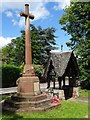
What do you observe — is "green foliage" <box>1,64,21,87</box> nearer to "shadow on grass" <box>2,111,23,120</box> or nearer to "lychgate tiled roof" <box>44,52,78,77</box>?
Result: "lychgate tiled roof" <box>44,52,78,77</box>

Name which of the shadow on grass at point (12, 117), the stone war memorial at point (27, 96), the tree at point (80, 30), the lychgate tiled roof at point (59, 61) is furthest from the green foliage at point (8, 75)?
the shadow on grass at point (12, 117)

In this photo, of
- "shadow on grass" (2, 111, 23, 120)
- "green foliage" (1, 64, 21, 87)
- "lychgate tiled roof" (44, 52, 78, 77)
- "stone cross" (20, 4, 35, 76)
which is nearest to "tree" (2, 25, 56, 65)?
"green foliage" (1, 64, 21, 87)

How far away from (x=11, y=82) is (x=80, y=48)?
48.1 feet

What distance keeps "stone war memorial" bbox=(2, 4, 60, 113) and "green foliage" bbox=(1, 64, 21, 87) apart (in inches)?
813

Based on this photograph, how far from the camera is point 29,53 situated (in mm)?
17234

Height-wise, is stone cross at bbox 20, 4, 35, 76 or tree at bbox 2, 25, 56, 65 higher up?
tree at bbox 2, 25, 56, 65

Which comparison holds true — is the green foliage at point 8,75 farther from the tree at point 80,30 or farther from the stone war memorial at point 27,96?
the stone war memorial at point 27,96

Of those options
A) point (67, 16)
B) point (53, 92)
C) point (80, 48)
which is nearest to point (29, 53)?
point (53, 92)

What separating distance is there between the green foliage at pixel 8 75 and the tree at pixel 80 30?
11.0 meters

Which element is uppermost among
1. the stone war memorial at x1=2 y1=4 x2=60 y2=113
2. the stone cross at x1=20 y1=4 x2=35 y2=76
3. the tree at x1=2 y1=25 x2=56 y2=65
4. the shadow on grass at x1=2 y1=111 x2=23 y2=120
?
the tree at x1=2 y1=25 x2=56 y2=65

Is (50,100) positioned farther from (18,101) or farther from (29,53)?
(29,53)

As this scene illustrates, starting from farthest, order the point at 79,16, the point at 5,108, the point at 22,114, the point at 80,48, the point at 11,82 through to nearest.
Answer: the point at 11,82 < the point at 79,16 < the point at 80,48 < the point at 5,108 < the point at 22,114

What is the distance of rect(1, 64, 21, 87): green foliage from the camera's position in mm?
37469

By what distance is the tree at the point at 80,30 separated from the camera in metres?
29.7
